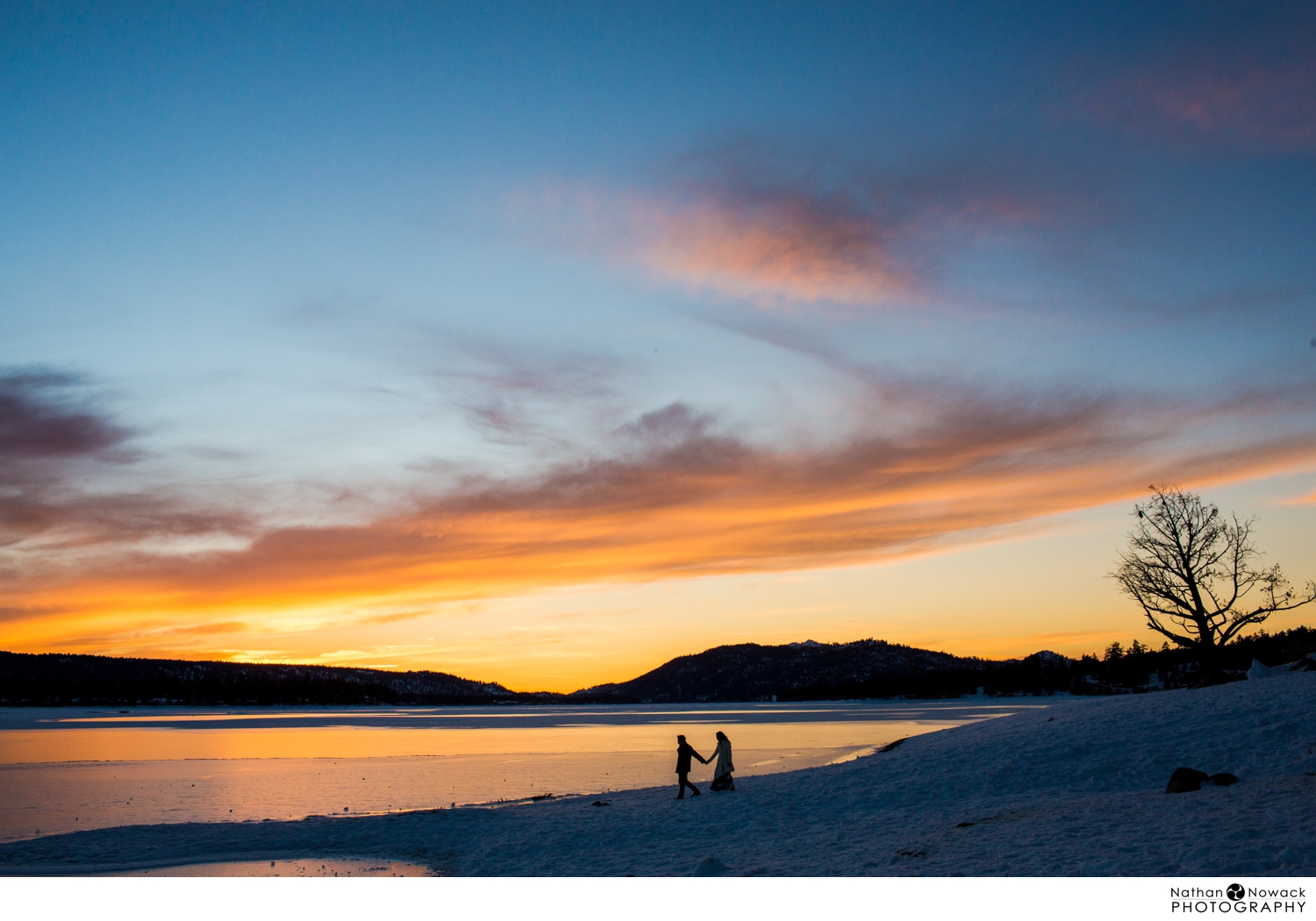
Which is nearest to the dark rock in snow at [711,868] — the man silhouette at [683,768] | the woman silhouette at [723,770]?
the man silhouette at [683,768]

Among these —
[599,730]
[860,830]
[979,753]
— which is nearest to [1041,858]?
[860,830]

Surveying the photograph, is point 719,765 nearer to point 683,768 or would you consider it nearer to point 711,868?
point 683,768

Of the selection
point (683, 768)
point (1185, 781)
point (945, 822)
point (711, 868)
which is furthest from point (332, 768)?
point (1185, 781)

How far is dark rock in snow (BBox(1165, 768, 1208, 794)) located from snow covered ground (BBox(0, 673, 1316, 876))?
411mm

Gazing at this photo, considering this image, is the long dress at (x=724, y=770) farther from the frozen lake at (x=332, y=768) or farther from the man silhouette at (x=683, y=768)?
the frozen lake at (x=332, y=768)

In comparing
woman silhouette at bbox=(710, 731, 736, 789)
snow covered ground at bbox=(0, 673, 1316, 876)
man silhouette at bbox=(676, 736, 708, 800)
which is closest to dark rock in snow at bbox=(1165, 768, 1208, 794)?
snow covered ground at bbox=(0, 673, 1316, 876)

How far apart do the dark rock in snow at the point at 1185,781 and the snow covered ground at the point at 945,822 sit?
0.41m

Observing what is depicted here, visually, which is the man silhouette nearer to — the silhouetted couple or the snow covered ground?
the silhouetted couple

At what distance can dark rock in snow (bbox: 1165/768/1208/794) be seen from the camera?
21.1 metres

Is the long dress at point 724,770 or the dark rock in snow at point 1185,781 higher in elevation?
the dark rock in snow at point 1185,781

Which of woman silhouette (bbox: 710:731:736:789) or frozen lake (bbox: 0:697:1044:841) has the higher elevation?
woman silhouette (bbox: 710:731:736:789)

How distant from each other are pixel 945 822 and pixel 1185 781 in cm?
602

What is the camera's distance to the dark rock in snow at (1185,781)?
21.1 m

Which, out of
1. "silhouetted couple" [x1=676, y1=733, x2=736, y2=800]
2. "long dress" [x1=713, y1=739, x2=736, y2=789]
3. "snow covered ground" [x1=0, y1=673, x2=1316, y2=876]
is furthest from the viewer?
"long dress" [x1=713, y1=739, x2=736, y2=789]
